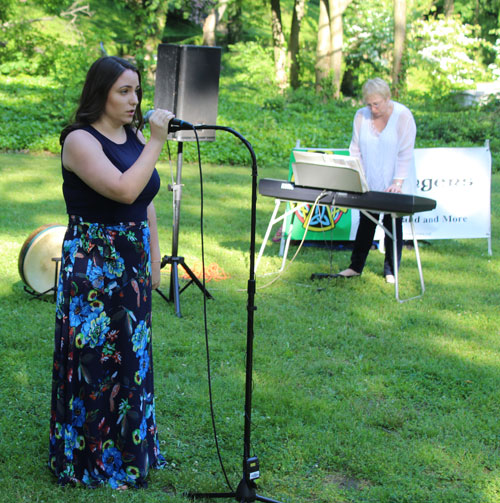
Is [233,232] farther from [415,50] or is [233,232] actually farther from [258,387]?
[415,50]

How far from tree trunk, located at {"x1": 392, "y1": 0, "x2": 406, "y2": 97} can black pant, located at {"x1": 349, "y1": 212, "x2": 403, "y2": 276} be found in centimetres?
1653

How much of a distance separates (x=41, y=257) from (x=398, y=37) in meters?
19.3

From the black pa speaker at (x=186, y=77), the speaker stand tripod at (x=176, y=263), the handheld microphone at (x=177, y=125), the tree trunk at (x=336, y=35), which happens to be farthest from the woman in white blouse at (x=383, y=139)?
the tree trunk at (x=336, y=35)

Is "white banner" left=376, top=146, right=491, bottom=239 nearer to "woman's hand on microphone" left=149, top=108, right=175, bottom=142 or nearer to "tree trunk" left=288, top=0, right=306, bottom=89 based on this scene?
"woman's hand on microphone" left=149, top=108, right=175, bottom=142

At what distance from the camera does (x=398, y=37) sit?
892 inches

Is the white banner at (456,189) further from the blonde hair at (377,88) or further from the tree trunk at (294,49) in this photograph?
the tree trunk at (294,49)

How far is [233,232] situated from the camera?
9.34m

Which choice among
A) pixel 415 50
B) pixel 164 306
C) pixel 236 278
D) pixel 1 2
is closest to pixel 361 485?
pixel 164 306

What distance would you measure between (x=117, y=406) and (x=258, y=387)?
159cm

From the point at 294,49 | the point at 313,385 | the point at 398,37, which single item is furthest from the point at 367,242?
the point at 294,49

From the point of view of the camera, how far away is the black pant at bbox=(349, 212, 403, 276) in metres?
7.18

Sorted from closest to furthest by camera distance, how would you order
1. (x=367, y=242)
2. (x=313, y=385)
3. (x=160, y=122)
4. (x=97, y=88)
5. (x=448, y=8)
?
(x=160, y=122) → (x=97, y=88) → (x=313, y=385) → (x=367, y=242) → (x=448, y=8)

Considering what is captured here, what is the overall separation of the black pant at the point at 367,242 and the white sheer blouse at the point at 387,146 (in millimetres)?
425

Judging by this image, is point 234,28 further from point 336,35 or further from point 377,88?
point 377,88
